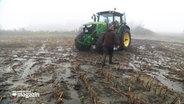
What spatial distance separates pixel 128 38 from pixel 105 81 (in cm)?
692

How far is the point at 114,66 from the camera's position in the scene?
7.88m

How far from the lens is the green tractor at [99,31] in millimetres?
10484

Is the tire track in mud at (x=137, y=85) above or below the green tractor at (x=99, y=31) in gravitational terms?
below

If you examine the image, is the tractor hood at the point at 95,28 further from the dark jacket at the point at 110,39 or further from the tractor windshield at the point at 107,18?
the dark jacket at the point at 110,39

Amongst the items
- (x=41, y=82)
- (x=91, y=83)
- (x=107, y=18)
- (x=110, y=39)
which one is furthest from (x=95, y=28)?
(x=41, y=82)

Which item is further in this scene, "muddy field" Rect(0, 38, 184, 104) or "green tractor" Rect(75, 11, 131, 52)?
"green tractor" Rect(75, 11, 131, 52)

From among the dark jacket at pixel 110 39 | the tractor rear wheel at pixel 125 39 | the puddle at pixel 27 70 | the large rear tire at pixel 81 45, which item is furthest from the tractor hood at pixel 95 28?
the puddle at pixel 27 70

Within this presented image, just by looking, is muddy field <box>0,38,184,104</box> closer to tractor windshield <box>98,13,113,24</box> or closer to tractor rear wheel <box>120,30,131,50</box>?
tractor rear wheel <box>120,30,131,50</box>

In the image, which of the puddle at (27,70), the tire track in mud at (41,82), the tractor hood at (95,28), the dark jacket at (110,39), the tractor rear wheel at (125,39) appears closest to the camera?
the tire track in mud at (41,82)

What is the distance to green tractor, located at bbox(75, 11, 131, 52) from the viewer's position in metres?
10.5

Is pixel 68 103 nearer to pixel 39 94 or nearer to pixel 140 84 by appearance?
pixel 39 94

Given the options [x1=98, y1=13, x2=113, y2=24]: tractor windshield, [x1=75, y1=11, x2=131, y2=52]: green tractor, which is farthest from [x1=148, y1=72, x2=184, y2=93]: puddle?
[x1=98, y1=13, x2=113, y2=24]: tractor windshield

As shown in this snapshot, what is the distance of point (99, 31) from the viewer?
1047 centimetres

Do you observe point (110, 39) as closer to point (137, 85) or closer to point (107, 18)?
point (137, 85)
